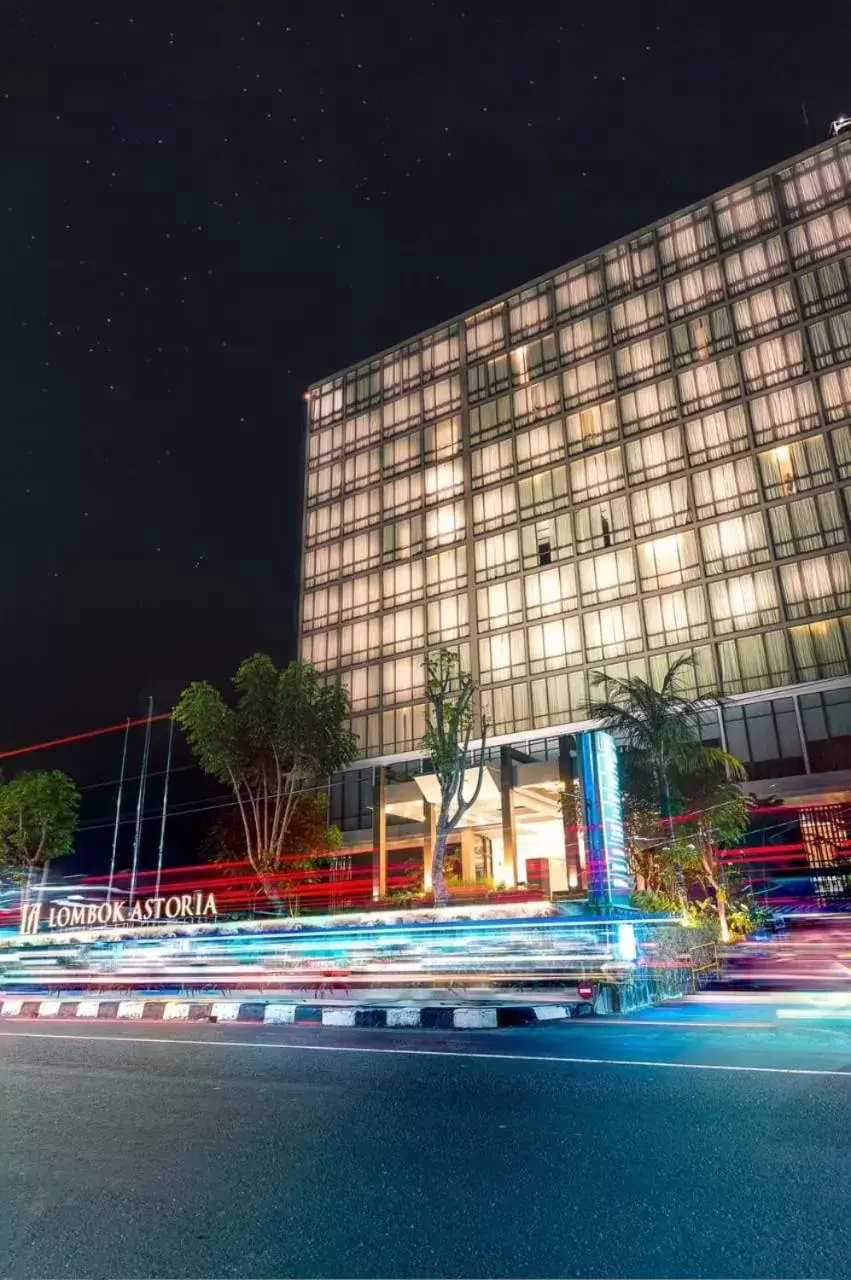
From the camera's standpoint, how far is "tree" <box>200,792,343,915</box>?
35406 mm

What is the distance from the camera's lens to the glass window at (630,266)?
157 ft

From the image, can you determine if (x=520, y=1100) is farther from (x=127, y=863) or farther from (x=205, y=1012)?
(x=127, y=863)

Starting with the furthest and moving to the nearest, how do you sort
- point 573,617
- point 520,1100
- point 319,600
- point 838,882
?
point 319,600 < point 573,617 < point 838,882 < point 520,1100

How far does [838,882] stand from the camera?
3756 cm

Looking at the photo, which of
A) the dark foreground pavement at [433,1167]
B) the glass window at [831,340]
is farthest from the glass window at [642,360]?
the dark foreground pavement at [433,1167]

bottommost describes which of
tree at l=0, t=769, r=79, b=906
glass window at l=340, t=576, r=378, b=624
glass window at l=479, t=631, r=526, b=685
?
tree at l=0, t=769, r=79, b=906

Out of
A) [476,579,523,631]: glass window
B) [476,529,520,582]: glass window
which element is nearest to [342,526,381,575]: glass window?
[476,529,520,582]: glass window

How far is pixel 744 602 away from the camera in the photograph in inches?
1583

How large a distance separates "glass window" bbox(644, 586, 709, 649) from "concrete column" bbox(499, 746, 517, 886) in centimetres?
1166

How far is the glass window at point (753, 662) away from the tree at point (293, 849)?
2161 centimetres

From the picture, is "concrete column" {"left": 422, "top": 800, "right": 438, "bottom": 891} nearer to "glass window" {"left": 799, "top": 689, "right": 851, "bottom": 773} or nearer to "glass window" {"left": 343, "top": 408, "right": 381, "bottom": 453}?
"glass window" {"left": 799, "top": 689, "right": 851, "bottom": 773}

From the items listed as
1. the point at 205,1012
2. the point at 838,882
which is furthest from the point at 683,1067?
the point at 838,882

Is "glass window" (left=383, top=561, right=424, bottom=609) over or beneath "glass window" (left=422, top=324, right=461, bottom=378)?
beneath

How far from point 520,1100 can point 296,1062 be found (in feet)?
8.60
